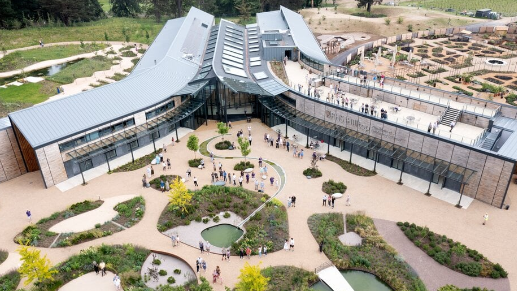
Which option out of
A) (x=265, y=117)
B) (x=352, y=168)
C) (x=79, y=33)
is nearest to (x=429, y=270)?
(x=352, y=168)

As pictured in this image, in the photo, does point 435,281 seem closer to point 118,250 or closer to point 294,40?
point 118,250

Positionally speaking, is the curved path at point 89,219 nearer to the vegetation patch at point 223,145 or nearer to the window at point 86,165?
the window at point 86,165

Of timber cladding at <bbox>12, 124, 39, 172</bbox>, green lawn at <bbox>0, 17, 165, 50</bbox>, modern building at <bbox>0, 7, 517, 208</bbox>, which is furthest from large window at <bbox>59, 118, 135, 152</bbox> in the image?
green lawn at <bbox>0, 17, 165, 50</bbox>

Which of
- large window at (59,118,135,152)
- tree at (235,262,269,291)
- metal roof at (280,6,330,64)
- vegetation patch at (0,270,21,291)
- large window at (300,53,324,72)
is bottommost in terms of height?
vegetation patch at (0,270,21,291)

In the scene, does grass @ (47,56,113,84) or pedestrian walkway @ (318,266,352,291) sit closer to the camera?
pedestrian walkway @ (318,266,352,291)

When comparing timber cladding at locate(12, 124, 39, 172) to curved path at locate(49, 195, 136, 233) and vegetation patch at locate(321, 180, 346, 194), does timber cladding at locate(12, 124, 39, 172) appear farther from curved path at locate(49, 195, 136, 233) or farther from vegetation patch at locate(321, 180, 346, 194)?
vegetation patch at locate(321, 180, 346, 194)

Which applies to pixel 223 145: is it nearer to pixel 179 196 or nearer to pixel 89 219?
pixel 179 196

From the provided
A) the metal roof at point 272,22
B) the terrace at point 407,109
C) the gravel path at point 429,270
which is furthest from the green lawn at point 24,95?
the gravel path at point 429,270
